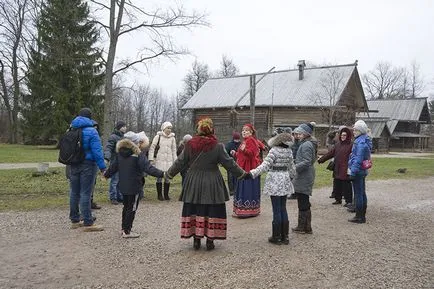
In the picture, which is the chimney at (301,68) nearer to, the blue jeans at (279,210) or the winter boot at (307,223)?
the winter boot at (307,223)

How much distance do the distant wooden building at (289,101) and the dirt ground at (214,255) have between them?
89.5ft

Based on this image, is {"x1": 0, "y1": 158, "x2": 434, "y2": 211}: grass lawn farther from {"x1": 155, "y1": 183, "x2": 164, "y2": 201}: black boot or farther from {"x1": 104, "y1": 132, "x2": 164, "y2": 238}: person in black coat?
{"x1": 104, "y1": 132, "x2": 164, "y2": 238}: person in black coat

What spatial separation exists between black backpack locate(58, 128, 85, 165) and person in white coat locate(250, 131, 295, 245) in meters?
3.01

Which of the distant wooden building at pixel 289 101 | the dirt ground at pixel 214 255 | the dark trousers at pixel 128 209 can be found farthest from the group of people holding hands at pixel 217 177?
the distant wooden building at pixel 289 101

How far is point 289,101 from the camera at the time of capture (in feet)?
120

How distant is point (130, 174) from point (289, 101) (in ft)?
103

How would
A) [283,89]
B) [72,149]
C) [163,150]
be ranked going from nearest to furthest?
[72,149] < [163,150] < [283,89]

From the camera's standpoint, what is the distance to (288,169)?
252 inches

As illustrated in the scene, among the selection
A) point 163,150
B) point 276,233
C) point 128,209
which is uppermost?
point 163,150

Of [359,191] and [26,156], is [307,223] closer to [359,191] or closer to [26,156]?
[359,191]

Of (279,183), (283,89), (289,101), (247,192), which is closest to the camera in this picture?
(279,183)

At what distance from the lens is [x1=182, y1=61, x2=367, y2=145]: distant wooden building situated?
35.7m

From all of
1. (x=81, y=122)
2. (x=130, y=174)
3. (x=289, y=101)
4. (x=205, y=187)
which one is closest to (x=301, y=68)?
(x=289, y=101)

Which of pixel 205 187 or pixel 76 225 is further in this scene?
pixel 76 225
